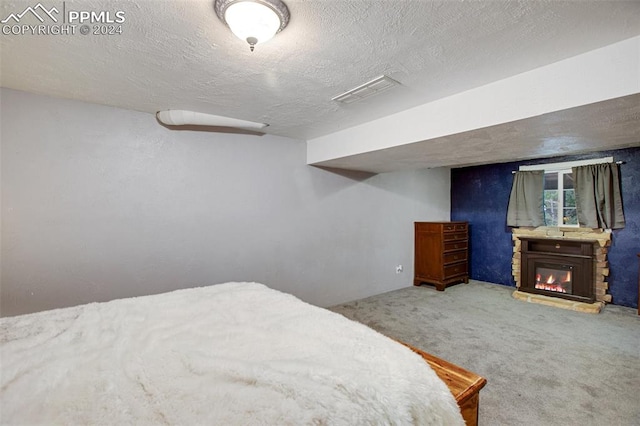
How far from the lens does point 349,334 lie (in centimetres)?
123

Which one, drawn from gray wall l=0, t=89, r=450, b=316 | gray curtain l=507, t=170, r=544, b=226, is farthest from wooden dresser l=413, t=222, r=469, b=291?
gray wall l=0, t=89, r=450, b=316

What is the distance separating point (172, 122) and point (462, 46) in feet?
7.62

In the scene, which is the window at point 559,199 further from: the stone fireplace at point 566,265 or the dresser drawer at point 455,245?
the dresser drawer at point 455,245

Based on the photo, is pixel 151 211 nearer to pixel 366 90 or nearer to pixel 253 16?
pixel 253 16

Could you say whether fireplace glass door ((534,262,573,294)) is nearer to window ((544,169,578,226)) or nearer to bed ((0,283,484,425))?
window ((544,169,578,226))

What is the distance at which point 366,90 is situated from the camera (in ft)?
6.91

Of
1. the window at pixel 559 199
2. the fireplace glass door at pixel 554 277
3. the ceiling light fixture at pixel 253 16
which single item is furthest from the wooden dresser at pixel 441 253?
the ceiling light fixture at pixel 253 16

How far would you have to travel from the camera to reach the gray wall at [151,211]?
2.14 m

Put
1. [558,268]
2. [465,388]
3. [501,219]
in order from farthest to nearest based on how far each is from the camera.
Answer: [501,219], [558,268], [465,388]

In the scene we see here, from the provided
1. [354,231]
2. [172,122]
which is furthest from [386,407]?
[354,231]

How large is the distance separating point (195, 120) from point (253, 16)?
158cm

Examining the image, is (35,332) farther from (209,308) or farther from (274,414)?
(274,414)
